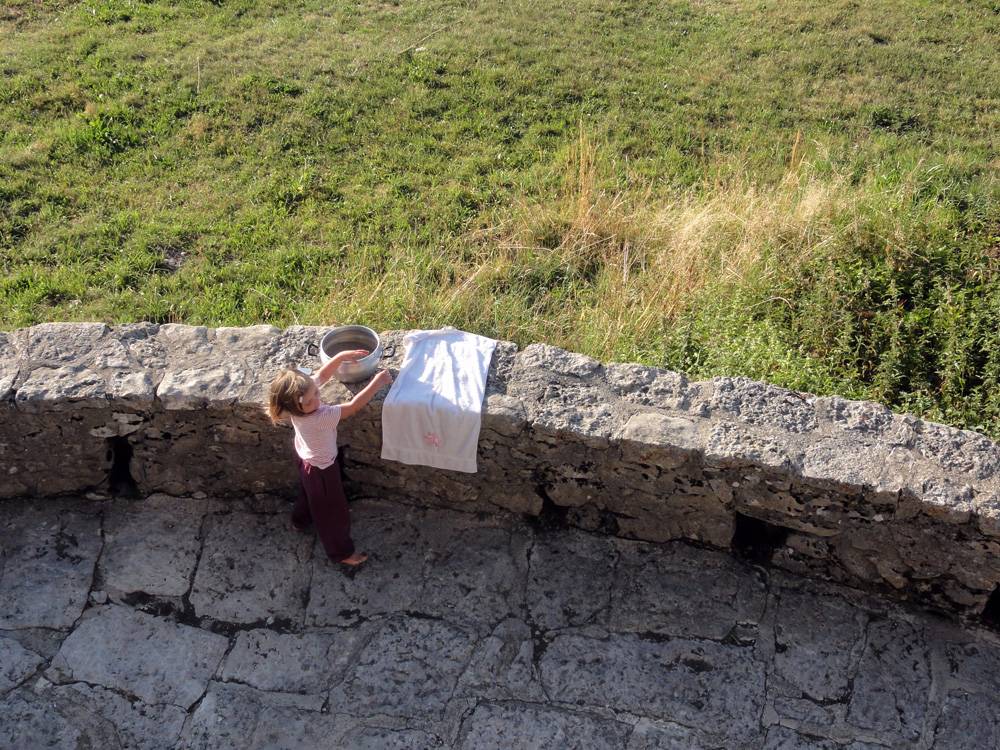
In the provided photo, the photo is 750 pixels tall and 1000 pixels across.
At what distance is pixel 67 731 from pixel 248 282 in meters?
3.41

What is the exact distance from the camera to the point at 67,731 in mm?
3656

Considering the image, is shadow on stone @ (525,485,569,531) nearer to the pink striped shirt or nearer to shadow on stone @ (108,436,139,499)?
the pink striped shirt

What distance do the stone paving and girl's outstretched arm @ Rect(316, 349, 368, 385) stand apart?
2.48 feet

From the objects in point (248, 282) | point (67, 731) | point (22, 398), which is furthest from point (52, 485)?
point (248, 282)

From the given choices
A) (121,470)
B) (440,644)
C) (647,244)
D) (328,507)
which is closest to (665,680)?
(440,644)

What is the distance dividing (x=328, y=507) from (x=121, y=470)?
113 cm

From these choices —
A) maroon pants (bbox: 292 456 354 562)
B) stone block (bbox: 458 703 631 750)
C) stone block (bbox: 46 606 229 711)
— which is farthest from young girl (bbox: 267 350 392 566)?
stone block (bbox: 458 703 631 750)

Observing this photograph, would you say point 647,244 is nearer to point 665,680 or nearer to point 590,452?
point 590,452

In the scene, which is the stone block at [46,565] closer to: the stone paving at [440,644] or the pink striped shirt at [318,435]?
the stone paving at [440,644]

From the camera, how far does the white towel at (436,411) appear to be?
4059 mm

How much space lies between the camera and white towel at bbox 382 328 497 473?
13.3 feet

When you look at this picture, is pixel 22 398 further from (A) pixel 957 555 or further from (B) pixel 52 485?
(A) pixel 957 555

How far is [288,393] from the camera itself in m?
3.74

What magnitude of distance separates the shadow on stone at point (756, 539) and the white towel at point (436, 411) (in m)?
1.20
